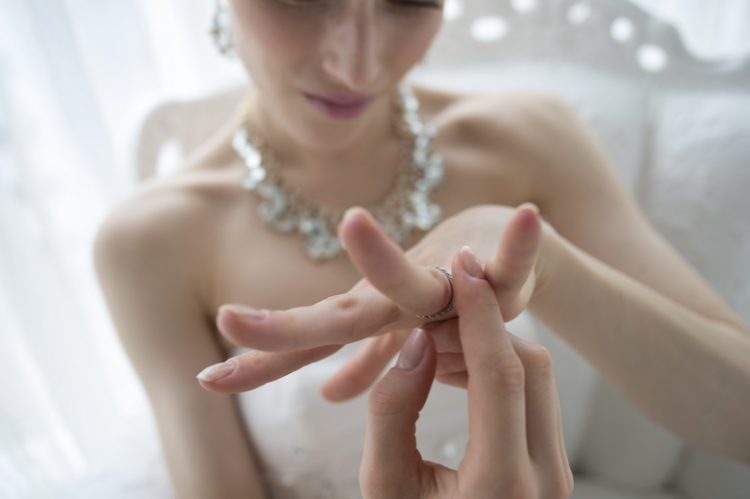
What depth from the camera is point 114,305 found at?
64cm

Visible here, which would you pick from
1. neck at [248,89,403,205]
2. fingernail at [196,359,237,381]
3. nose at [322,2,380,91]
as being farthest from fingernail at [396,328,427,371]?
neck at [248,89,403,205]

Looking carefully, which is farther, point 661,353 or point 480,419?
point 661,353

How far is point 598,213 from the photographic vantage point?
70cm

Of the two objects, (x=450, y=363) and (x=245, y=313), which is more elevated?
(x=245, y=313)

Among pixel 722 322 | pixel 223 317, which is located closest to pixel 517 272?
pixel 223 317

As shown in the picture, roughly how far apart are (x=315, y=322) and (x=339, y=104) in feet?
1.05

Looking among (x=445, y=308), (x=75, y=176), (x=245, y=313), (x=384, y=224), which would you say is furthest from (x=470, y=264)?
(x=75, y=176)

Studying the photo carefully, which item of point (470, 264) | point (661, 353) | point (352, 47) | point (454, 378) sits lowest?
point (661, 353)

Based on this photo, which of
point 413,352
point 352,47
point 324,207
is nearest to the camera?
point 413,352

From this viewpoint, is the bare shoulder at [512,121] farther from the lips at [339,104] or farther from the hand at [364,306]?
the hand at [364,306]

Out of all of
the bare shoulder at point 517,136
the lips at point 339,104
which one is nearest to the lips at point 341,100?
the lips at point 339,104

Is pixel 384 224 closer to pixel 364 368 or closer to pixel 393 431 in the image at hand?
pixel 364 368

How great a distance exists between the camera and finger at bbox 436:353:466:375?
389mm

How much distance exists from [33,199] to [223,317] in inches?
29.5
